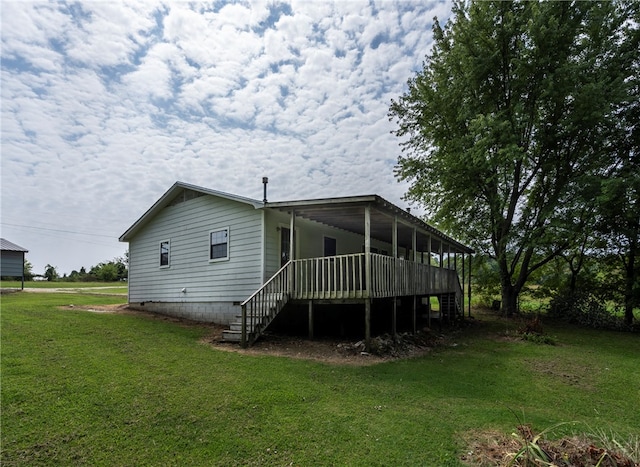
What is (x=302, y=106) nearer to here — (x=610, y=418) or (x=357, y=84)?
(x=357, y=84)

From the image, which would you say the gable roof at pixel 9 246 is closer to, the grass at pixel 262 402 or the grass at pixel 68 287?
the grass at pixel 68 287

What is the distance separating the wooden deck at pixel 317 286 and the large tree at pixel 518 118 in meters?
7.27

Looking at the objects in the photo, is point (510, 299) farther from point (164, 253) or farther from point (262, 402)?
point (262, 402)

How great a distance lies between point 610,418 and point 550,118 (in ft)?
45.2

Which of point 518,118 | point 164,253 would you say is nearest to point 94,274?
point 164,253

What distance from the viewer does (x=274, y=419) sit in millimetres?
4824

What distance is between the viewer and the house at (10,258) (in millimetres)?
19469

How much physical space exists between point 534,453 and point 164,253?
47.7 ft

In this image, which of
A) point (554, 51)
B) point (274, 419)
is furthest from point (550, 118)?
point (274, 419)

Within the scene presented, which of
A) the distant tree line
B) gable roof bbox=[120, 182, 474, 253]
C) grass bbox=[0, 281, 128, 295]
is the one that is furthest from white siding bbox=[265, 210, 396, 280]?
the distant tree line

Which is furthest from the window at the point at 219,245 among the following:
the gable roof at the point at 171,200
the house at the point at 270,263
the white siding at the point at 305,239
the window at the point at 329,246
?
the window at the point at 329,246

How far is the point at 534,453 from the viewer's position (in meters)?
3.27

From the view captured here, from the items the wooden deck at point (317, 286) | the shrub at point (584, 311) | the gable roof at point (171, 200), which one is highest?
the gable roof at point (171, 200)

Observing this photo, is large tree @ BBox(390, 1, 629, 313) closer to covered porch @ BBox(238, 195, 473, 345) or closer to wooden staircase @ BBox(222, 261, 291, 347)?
covered porch @ BBox(238, 195, 473, 345)
